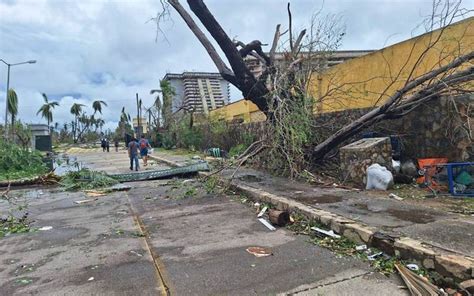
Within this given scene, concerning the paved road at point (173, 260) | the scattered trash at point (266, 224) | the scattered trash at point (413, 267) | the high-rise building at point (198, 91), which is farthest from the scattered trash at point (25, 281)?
the high-rise building at point (198, 91)

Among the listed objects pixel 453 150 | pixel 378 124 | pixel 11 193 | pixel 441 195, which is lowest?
pixel 11 193

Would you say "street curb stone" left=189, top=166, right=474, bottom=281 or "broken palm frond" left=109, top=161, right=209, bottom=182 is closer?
"street curb stone" left=189, top=166, right=474, bottom=281

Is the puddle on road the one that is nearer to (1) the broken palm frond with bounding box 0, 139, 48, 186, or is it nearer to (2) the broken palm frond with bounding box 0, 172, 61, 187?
(1) the broken palm frond with bounding box 0, 139, 48, 186

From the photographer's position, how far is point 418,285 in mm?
3314

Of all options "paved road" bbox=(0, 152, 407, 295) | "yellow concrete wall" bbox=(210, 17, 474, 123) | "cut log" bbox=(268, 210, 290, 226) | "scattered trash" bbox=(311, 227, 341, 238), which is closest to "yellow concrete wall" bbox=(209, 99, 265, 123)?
"yellow concrete wall" bbox=(210, 17, 474, 123)

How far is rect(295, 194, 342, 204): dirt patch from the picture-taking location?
6.50 m

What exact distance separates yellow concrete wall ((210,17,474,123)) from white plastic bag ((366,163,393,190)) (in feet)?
8.39

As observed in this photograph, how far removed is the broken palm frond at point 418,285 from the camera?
3.20 metres

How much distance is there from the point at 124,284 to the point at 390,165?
21.0 feet

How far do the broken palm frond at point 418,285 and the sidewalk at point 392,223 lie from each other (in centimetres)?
25

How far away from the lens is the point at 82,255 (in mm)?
4742

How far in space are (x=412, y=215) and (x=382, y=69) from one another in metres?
7.39

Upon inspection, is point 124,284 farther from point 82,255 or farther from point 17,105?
point 17,105

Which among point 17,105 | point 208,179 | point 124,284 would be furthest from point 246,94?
point 17,105
